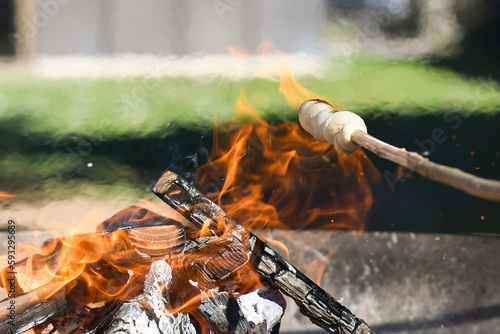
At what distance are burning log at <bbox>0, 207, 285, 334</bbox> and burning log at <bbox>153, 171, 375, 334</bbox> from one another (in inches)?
3.2

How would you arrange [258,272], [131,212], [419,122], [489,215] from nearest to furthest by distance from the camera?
[258,272] < [131,212] < [489,215] < [419,122]

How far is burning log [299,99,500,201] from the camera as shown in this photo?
52.0 inches

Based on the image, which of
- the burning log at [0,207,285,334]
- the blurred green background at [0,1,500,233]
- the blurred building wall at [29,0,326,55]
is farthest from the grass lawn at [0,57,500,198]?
the burning log at [0,207,285,334]

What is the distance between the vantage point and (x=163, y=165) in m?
3.91

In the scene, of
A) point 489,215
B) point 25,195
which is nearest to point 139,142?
point 25,195

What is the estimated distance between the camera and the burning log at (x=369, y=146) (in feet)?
4.33

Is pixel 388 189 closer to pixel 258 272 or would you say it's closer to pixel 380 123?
pixel 380 123

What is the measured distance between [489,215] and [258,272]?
8.10 ft

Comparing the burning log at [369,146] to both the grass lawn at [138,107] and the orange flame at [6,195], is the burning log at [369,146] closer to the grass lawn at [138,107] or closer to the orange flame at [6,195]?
the grass lawn at [138,107]

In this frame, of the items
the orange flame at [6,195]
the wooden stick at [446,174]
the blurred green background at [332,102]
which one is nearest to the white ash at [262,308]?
the wooden stick at [446,174]

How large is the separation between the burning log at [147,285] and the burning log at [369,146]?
0.93 metres

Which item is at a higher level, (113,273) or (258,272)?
(258,272)

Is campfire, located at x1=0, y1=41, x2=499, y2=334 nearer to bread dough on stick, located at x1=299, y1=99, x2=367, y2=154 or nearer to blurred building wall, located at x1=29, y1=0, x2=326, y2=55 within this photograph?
bread dough on stick, located at x1=299, y1=99, x2=367, y2=154

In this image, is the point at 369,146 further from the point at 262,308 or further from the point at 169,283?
the point at 169,283
